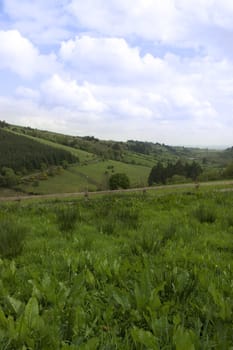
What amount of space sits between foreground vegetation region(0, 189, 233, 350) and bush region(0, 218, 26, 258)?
2 centimetres

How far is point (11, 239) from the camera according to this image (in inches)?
203

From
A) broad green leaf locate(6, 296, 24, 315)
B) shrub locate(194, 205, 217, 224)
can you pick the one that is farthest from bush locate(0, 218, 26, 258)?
shrub locate(194, 205, 217, 224)

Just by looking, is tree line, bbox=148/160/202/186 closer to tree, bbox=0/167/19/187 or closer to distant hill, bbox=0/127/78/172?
tree, bbox=0/167/19/187

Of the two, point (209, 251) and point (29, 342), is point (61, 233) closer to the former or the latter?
point (209, 251)

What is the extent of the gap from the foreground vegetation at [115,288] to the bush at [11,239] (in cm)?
2

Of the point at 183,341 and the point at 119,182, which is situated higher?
the point at 183,341

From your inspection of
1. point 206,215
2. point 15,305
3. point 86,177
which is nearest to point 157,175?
point 86,177

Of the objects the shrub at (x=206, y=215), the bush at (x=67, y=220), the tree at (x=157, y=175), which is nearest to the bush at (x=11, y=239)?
the bush at (x=67, y=220)

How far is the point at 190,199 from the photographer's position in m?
10.9

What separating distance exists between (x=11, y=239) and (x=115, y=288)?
2484 millimetres

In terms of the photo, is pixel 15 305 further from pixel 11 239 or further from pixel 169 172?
pixel 169 172

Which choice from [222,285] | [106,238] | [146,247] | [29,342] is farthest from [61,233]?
[29,342]

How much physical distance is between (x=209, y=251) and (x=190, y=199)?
6122 mm

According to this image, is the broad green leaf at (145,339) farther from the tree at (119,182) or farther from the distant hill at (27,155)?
the distant hill at (27,155)
